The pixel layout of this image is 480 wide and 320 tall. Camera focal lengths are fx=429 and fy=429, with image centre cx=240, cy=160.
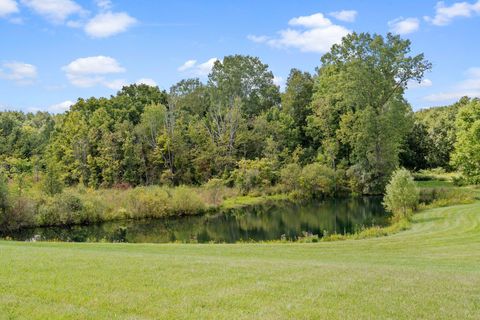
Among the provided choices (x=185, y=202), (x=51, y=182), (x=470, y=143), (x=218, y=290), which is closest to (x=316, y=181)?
(x=470, y=143)

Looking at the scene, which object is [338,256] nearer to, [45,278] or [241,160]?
[45,278]

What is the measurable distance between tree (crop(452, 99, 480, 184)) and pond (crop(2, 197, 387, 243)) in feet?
37.0

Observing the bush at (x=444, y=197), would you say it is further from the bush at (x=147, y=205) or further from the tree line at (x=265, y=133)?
the bush at (x=147, y=205)

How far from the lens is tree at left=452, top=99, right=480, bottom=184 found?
4456 centimetres

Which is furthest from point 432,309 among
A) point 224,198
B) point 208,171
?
point 208,171

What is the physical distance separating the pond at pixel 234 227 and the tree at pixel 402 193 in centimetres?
165

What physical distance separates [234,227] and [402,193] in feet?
44.0

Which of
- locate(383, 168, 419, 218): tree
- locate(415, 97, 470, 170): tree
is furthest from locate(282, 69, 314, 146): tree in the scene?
locate(383, 168, 419, 218): tree

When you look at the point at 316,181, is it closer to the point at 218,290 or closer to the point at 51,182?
the point at 51,182

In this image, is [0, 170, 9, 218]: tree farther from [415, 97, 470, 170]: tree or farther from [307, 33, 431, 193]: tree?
[415, 97, 470, 170]: tree

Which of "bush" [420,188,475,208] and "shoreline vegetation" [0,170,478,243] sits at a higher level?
"shoreline vegetation" [0,170,478,243]

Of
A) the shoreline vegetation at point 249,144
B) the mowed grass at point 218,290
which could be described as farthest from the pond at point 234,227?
→ the mowed grass at point 218,290

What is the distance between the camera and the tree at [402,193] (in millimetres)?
32156

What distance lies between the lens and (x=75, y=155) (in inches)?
2454
